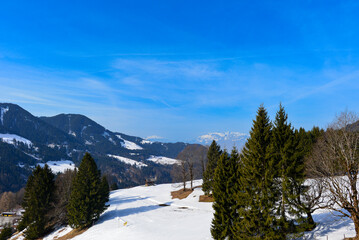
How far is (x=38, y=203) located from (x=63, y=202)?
172 inches

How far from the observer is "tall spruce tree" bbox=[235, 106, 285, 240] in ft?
60.7

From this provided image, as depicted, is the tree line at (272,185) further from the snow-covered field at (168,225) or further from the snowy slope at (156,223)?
the snowy slope at (156,223)

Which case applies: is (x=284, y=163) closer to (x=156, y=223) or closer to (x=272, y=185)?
(x=272, y=185)

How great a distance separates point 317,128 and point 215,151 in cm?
3595

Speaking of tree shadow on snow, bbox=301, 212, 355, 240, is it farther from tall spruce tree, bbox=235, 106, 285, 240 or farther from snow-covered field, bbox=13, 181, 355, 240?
tall spruce tree, bbox=235, 106, 285, 240

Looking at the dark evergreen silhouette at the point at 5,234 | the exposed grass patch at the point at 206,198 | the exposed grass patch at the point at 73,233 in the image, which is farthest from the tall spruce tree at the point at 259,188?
the dark evergreen silhouette at the point at 5,234

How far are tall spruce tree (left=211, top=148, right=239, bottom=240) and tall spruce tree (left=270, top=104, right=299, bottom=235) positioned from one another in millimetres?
4367

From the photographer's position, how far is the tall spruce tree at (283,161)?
18484 mm

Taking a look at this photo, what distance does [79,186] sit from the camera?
3919 centimetres

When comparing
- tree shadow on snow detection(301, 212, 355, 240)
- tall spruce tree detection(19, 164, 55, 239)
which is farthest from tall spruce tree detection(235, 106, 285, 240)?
tall spruce tree detection(19, 164, 55, 239)

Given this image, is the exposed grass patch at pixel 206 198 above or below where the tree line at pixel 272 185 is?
below

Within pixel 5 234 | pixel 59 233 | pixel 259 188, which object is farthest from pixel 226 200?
pixel 5 234

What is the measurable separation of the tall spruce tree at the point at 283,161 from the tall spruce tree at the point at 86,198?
31.7m

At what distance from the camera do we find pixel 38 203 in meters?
41.8
